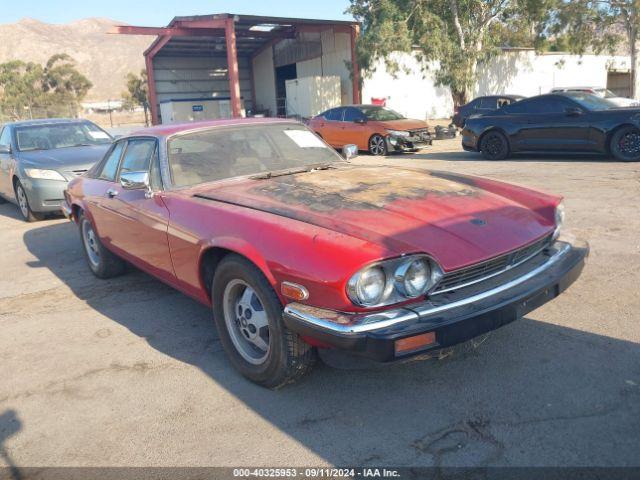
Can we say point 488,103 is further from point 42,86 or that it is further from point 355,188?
point 42,86

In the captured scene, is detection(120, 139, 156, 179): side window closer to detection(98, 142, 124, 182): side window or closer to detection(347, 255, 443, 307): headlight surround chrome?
detection(98, 142, 124, 182): side window

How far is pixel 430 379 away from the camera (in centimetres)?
310

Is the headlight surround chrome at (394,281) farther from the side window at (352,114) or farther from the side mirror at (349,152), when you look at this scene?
the side window at (352,114)

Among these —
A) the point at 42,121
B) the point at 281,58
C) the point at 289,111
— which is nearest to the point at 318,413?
the point at 42,121

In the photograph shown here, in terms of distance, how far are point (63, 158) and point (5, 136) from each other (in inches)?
74.5

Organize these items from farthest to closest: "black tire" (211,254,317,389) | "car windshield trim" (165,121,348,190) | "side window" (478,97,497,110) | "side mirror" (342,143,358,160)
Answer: "side window" (478,97,497,110), "side mirror" (342,143,358,160), "car windshield trim" (165,121,348,190), "black tire" (211,254,317,389)

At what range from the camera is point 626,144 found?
1022 cm

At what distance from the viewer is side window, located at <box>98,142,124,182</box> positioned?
4.87 m

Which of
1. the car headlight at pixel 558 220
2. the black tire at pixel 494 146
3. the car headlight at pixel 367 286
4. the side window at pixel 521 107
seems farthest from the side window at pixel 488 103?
the car headlight at pixel 367 286

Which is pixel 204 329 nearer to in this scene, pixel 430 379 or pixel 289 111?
pixel 430 379

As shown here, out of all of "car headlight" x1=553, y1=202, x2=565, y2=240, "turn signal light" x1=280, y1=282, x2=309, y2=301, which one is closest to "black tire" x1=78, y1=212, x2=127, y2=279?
"turn signal light" x1=280, y1=282, x2=309, y2=301

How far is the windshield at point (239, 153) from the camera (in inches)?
158

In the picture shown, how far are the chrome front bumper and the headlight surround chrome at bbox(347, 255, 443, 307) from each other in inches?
2.3

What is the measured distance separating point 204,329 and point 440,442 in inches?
81.2
